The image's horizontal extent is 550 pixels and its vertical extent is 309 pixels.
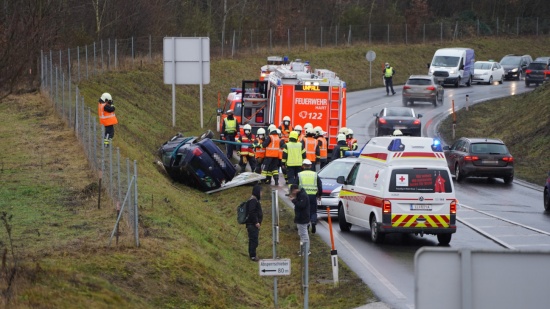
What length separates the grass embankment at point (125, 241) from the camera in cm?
1238

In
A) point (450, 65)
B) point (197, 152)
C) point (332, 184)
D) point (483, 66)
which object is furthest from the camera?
point (483, 66)

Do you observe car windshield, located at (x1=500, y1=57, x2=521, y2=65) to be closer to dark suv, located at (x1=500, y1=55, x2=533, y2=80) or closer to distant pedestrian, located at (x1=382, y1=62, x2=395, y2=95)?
dark suv, located at (x1=500, y1=55, x2=533, y2=80)

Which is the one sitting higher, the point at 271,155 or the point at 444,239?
the point at 271,155

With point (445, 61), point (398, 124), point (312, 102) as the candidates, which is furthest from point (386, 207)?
point (445, 61)

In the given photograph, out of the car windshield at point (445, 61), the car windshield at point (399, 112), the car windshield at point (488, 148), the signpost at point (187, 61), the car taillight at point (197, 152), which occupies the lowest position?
the car windshield at point (488, 148)

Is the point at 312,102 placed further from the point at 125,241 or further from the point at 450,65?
the point at 450,65

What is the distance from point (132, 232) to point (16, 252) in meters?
2.31

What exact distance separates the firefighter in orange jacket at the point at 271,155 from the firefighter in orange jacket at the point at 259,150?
36 centimetres

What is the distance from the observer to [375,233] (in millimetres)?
20078

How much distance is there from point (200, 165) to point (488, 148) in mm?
9853

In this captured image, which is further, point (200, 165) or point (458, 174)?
point (458, 174)

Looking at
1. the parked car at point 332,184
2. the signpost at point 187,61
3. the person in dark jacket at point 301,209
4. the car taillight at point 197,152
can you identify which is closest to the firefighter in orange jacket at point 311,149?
the parked car at point 332,184

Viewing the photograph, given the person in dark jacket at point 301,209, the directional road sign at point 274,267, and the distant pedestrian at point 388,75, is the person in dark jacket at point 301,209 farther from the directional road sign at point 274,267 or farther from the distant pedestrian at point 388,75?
the distant pedestrian at point 388,75

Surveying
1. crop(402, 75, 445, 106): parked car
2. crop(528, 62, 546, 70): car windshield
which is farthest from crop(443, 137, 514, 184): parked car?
crop(528, 62, 546, 70): car windshield
